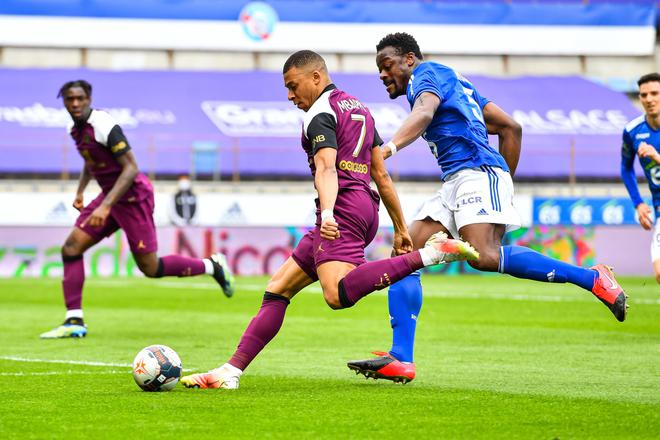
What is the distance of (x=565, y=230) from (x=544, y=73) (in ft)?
46.7

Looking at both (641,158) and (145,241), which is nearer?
(641,158)

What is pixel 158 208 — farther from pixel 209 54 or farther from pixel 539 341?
pixel 539 341

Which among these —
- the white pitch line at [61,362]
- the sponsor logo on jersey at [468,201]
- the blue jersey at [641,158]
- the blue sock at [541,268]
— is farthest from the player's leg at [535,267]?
the blue jersey at [641,158]

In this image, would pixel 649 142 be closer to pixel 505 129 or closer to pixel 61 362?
pixel 505 129

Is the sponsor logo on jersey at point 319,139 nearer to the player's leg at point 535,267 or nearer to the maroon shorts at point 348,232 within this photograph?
the maroon shorts at point 348,232

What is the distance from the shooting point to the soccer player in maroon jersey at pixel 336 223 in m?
6.91

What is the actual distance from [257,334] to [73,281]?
16.4ft

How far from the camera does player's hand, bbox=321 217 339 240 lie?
268 inches

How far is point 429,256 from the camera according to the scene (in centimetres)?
687

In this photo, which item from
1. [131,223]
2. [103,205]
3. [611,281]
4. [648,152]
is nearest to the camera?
[611,281]

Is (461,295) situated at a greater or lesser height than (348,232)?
lesser

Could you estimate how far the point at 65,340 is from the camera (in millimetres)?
11242

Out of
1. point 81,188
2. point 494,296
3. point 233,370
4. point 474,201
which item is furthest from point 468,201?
point 494,296

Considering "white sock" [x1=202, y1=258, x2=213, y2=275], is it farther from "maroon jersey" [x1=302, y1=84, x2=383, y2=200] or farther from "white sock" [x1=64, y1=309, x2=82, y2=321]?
"maroon jersey" [x1=302, y1=84, x2=383, y2=200]
